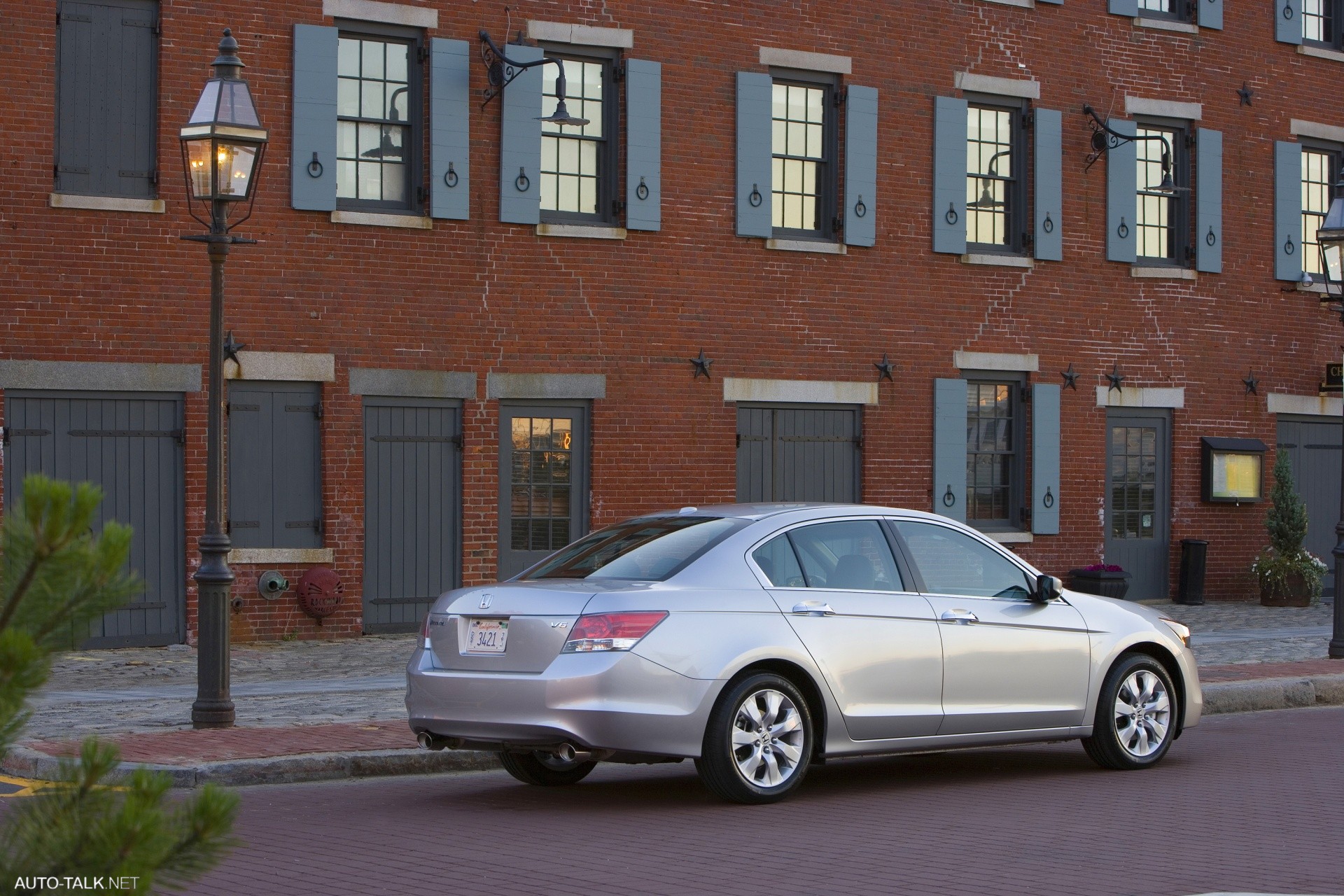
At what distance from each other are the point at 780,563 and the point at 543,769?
1.71 meters

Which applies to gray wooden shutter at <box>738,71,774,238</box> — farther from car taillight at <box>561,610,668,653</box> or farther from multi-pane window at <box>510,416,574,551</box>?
car taillight at <box>561,610,668,653</box>

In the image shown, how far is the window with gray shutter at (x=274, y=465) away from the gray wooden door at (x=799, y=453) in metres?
4.72

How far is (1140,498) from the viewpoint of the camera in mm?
22312

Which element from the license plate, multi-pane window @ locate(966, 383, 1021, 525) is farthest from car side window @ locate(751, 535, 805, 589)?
multi-pane window @ locate(966, 383, 1021, 525)

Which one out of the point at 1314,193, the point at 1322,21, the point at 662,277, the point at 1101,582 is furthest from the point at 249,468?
the point at 1322,21

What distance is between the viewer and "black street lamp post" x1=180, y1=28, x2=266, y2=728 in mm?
10867

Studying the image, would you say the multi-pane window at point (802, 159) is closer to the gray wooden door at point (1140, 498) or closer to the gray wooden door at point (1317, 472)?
the gray wooden door at point (1140, 498)

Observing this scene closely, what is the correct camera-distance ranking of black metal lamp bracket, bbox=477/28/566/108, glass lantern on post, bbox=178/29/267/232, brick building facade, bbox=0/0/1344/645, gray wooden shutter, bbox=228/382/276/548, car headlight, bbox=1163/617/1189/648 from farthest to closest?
black metal lamp bracket, bbox=477/28/566/108
gray wooden shutter, bbox=228/382/276/548
brick building facade, bbox=0/0/1344/645
glass lantern on post, bbox=178/29/267/232
car headlight, bbox=1163/617/1189/648

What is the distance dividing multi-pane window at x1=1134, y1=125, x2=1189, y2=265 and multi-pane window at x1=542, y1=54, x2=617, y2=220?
7.48m

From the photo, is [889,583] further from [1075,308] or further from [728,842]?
[1075,308]

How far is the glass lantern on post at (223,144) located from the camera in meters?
11.1

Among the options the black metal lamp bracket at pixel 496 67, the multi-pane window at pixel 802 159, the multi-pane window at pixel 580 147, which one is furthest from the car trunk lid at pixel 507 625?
the multi-pane window at pixel 802 159

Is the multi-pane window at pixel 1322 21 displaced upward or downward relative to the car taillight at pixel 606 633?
upward

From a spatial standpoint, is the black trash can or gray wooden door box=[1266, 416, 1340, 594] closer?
the black trash can
